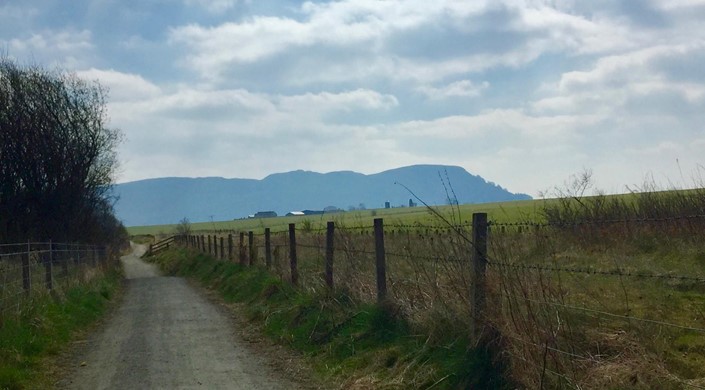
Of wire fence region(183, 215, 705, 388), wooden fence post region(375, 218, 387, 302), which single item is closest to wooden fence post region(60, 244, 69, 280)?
wire fence region(183, 215, 705, 388)

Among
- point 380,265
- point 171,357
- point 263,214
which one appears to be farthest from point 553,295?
point 263,214

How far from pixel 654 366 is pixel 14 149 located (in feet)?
105

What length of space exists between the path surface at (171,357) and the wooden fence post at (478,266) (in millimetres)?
2781

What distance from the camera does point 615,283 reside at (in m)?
10.6

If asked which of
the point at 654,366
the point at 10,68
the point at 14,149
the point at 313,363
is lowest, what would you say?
the point at 313,363

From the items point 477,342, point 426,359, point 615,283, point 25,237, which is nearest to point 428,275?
point 426,359

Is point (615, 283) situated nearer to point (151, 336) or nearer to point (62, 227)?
point (151, 336)

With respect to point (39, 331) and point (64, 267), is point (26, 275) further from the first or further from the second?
point (64, 267)

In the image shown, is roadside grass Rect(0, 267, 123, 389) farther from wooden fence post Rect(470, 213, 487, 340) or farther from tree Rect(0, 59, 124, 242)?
tree Rect(0, 59, 124, 242)

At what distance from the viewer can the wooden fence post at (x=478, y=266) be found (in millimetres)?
7312

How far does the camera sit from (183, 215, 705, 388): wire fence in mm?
6230

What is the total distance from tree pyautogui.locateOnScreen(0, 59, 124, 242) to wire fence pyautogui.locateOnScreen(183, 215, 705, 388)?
79.8 ft

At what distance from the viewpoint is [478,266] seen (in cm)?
738

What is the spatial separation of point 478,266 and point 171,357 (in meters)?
5.61
